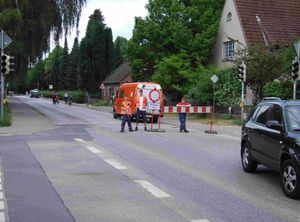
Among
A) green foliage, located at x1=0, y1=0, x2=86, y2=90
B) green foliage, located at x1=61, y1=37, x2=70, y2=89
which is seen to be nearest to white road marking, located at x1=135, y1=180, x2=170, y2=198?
green foliage, located at x1=0, y1=0, x2=86, y2=90

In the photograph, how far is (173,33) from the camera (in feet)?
141

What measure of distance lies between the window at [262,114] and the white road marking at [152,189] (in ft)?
8.68

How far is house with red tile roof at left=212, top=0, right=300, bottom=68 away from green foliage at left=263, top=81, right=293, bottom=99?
23.2 feet

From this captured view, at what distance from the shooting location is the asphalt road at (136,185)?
7250 mm

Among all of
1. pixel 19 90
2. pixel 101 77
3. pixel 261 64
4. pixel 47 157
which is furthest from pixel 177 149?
pixel 19 90

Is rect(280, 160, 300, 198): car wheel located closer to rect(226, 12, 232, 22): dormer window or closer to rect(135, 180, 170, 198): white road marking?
rect(135, 180, 170, 198): white road marking

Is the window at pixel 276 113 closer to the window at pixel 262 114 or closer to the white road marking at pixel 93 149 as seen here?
the window at pixel 262 114

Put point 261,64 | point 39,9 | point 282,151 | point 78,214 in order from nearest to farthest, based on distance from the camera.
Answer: point 78,214 → point 282,151 → point 261,64 → point 39,9

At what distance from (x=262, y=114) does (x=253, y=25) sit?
1229 inches

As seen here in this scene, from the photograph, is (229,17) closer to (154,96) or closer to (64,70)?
(154,96)

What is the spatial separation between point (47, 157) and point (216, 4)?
34307mm

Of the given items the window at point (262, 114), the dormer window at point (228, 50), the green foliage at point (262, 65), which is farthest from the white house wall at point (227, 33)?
the window at point (262, 114)

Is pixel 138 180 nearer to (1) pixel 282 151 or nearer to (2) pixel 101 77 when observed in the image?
(1) pixel 282 151

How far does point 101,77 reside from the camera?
85.7 m
